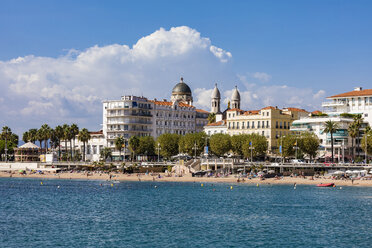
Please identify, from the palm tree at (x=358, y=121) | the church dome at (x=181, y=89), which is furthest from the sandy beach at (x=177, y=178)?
the church dome at (x=181, y=89)

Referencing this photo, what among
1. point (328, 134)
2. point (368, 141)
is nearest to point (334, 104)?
point (328, 134)

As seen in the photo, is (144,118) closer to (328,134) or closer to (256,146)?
(256,146)

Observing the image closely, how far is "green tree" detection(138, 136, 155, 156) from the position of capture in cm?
13991

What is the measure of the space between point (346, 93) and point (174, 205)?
7423cm

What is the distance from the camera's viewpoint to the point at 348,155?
390 feet

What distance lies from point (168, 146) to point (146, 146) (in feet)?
26.9

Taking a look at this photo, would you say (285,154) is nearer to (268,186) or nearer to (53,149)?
(268,186)

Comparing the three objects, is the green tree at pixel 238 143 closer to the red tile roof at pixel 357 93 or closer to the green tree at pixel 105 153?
the red tile roof at pixel 357 93

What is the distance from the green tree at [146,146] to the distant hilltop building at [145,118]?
8.53 meters

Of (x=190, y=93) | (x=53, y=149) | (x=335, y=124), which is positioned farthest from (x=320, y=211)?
(x=190, y=93)

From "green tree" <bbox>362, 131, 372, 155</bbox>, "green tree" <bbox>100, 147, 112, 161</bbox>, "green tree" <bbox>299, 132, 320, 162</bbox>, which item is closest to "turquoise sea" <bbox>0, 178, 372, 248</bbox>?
"green tree" <bbox>362, 131, 372, 155</bbox>

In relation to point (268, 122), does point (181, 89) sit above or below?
above

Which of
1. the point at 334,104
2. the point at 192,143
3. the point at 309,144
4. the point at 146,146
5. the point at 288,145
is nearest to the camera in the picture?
the point at 309,144

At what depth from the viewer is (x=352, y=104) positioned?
128875 mm
